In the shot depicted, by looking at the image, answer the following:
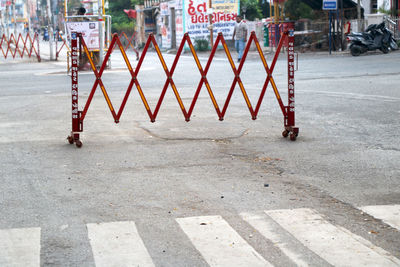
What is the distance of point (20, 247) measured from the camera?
547 centimetres

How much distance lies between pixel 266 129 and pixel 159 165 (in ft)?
10.5

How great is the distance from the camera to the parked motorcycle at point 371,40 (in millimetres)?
31875

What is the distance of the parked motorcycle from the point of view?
31875 mm

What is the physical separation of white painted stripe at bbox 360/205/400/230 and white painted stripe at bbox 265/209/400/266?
1.60 ft

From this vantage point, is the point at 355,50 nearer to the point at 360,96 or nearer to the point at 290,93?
the point at 360,96

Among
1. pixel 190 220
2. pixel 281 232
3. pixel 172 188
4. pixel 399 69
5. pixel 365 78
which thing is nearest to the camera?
pixel 281 232

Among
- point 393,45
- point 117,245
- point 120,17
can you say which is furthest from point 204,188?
point 120,17

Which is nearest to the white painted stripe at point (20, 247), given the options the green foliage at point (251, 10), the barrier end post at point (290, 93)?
the barrier end post at point (290, 93)

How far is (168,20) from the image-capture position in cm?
5906

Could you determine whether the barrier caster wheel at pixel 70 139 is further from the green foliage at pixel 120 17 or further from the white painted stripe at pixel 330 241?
the green foliage at pixel 120 17

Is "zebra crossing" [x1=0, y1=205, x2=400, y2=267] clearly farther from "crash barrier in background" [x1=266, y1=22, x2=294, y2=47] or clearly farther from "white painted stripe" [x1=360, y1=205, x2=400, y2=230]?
"crash barrier in background" [x1=266, y1=22, x2=294, y2=47]

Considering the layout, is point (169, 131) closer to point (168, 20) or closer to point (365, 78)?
point (365, 78)

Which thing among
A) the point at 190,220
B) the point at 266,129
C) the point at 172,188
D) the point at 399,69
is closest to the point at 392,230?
the point at 190,220

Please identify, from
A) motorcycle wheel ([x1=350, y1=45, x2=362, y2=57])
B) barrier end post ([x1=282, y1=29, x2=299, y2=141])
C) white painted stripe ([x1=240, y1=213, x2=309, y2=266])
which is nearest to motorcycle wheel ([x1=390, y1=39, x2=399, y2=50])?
motorcycle wheel ([x1=350, y1=45, x2=362, y2=57])
